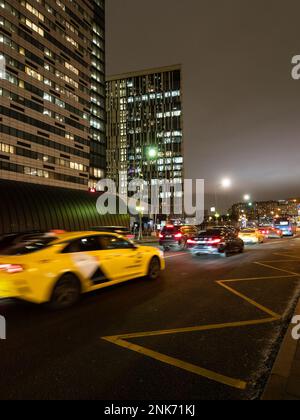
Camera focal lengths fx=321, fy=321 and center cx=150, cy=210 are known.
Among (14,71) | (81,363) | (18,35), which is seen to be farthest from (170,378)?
(18,35)

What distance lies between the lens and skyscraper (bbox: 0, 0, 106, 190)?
62656 millimetres

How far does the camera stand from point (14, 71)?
208 feet

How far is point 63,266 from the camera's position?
663 cm

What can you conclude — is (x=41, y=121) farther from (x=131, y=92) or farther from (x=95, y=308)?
(x=131, y=92)

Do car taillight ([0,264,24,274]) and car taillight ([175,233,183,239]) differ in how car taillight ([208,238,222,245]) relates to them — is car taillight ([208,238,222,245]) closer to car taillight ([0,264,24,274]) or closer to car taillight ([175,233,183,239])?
car taillight ([175,233,183,239])

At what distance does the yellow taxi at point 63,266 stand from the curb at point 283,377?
4.27m

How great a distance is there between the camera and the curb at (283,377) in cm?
318

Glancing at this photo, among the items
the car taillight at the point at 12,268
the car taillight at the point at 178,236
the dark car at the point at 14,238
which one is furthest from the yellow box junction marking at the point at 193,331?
the car taillight at the point at 178,236

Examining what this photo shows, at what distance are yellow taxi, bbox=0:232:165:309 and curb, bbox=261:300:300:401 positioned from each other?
427cm

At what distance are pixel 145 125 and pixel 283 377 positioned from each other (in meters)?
155

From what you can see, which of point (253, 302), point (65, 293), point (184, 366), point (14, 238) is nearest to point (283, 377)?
point (184, 366)

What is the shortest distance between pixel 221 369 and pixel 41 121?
73.5 m

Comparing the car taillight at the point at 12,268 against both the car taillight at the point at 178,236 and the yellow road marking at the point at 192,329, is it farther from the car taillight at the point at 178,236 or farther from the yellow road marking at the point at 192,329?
the car taillight at the point at 178,236

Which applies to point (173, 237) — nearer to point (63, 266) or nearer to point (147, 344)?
point (63, 266)
